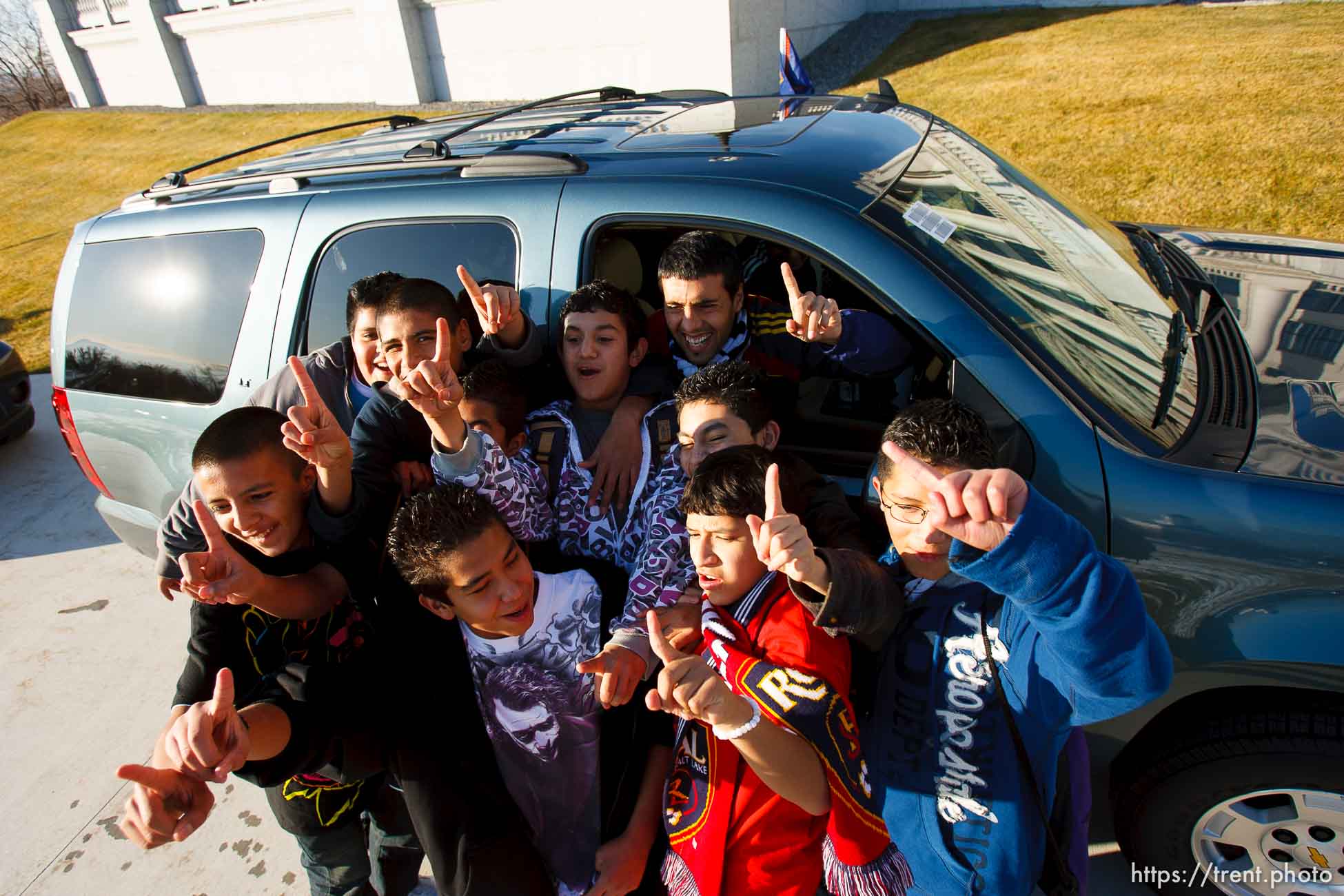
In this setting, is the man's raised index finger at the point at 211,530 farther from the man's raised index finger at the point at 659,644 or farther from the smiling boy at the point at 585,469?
the man's raised index finger at the point at 659,644

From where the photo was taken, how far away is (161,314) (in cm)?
305

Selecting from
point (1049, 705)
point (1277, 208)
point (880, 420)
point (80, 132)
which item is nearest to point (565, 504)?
point (880, 420)

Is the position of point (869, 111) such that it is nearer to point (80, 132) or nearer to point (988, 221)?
point (988, 221)

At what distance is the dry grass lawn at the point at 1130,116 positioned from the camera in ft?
21.0

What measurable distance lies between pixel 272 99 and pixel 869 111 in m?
20.1

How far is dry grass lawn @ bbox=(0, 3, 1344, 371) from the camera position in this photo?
6414mm

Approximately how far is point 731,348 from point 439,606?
121 centimetres

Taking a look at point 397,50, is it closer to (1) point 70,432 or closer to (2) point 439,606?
(1) point 70,432

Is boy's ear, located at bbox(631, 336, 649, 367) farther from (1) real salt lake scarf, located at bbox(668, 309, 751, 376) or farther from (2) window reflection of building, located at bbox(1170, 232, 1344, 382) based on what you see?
(2) window reflection of building, located at bbox(1170, 232, 1344, 382)

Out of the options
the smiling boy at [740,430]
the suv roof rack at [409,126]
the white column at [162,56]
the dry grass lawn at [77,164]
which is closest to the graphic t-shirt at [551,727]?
the smiling boy at [740,430]

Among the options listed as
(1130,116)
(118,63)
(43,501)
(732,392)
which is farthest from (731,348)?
(118,63)

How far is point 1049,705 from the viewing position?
148 centimetres

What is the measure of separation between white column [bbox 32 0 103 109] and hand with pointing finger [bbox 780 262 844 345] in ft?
93.4

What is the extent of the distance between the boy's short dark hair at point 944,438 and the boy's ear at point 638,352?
1003 millimetres
